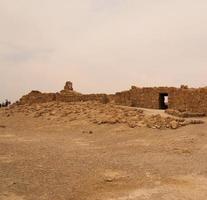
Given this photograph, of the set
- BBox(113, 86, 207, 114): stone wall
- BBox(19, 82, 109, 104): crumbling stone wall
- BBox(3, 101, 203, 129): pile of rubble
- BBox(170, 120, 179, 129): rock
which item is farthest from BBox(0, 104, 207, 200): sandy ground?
BBox(19, 82, 109, 104): crumbling stone wall

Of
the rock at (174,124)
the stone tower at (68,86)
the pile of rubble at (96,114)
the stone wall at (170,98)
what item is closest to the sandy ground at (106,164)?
the rock at (174,124)

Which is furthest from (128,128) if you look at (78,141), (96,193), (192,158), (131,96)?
(96,193)

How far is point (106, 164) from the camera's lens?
1111 centimetres

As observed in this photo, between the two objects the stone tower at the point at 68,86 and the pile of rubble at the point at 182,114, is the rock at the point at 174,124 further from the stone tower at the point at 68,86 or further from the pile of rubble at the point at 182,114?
the stone tower at the point at 68,86

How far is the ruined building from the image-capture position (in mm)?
22438

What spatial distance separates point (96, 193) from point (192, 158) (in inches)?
180

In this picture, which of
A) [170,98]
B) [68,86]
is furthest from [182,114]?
[68,86]

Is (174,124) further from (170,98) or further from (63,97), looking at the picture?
(63,97)

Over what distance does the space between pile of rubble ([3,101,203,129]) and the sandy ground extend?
671 millimetres

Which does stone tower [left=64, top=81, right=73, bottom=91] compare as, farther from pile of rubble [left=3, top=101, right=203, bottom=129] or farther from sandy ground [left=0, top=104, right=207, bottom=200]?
sandy ground [left=0, top=104, right=207, bottom=200]

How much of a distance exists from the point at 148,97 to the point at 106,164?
46.2ft

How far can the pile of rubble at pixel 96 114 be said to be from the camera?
59.5ft

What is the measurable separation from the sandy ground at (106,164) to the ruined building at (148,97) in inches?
187

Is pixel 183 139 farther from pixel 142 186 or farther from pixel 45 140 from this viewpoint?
pixel 142 186
